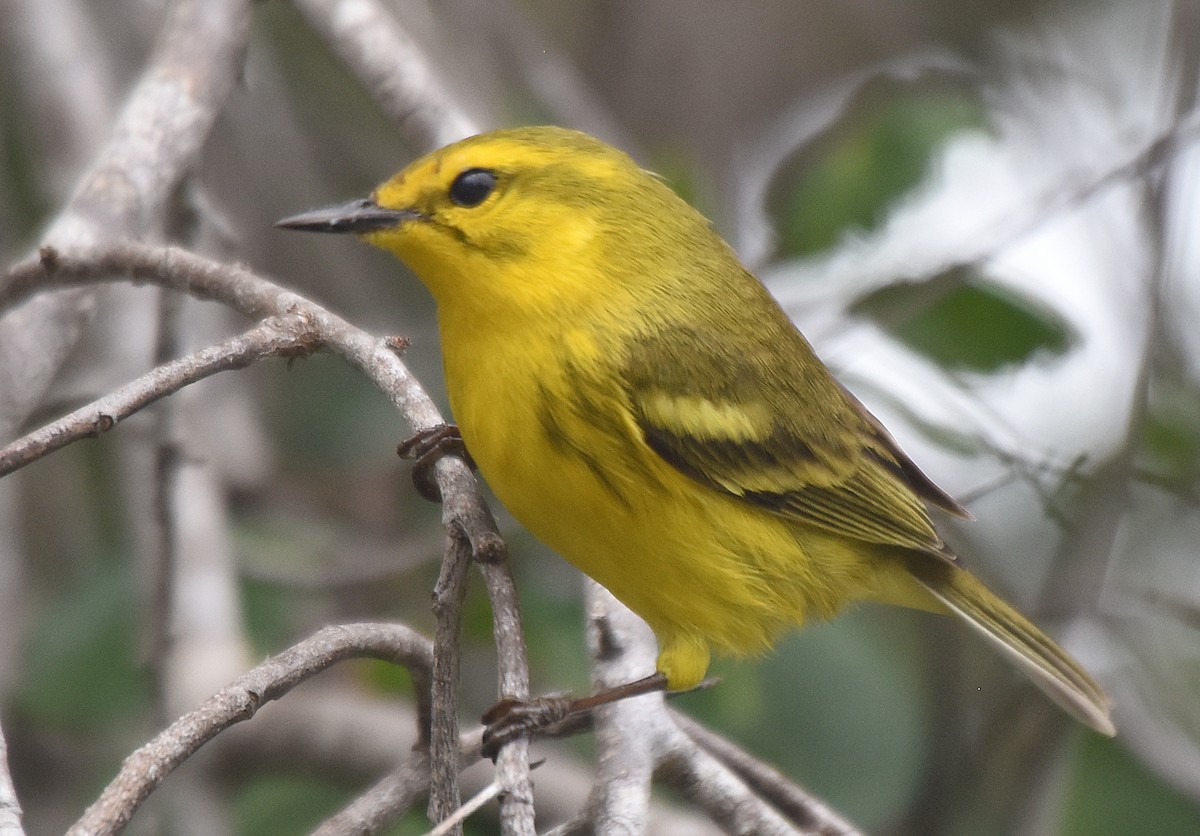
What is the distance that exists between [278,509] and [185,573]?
2.78ft

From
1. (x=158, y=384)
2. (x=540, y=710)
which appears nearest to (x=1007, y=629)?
(x=540, y=710)

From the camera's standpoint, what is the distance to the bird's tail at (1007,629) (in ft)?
10.6

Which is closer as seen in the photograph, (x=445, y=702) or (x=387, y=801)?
(x=445, y=702)

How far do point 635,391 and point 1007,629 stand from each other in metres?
1.21

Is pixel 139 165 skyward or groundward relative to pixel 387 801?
skyward

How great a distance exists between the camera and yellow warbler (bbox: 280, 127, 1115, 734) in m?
2.50

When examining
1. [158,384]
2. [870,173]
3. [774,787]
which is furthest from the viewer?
[870,173]

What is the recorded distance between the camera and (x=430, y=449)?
2443 mm

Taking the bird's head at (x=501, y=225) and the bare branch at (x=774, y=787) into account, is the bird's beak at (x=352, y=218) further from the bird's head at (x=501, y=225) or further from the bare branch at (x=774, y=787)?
the bare branch at (x=774, y=787)

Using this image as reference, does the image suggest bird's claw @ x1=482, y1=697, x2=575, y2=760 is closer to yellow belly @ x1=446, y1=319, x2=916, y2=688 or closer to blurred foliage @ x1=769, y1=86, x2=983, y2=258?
yellow belly @ x1=446, y1=319, x2=916, y2=688

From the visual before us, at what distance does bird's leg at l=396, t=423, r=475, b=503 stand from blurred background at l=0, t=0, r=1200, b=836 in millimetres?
743

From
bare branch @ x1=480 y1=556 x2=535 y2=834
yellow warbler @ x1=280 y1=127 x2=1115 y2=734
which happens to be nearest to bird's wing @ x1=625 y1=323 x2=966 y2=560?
yellow warbler @ x1=280 y1=127 x2=1115 y2=734

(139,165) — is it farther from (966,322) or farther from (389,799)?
(966,322)

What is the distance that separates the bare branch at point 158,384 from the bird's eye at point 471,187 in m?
0.55
